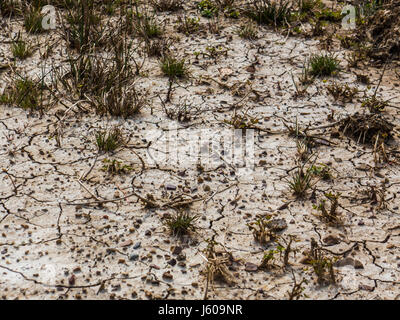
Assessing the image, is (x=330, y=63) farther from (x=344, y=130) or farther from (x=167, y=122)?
(x=167, y=122)

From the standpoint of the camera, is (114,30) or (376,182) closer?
(376,182)

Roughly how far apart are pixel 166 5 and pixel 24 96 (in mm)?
2111

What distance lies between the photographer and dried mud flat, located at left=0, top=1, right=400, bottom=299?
3.75 metres

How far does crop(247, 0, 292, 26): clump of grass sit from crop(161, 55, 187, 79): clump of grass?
128 centimetres

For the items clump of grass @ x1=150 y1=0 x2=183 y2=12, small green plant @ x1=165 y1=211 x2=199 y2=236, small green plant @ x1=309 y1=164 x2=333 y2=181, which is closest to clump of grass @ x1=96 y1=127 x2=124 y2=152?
small green plant @ x1=165 y1=211 x2=199 y2=236

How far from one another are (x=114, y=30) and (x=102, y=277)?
9.68 ft

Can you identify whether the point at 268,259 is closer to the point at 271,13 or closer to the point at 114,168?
the point at 114,168

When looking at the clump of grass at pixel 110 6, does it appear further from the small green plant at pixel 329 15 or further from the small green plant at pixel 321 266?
the small green plant at pixel 321 266

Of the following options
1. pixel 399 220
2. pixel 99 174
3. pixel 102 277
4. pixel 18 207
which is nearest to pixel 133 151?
pixel 99 174

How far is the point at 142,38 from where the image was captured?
6.20 meters

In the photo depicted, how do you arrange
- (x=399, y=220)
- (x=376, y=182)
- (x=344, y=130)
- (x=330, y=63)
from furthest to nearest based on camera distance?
1. (x=330, y=63)
2. (x=344, y=130)
3. (x=376, y=182)
4. (x=399, y=220)

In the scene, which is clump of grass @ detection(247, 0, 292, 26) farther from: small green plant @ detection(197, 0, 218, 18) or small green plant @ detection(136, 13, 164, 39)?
small green plant @ detection(136, 13, 164, 39)

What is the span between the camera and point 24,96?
17.3ft

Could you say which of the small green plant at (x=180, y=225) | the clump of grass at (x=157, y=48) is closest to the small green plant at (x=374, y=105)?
the clump of grass at (x=157, y=48)
